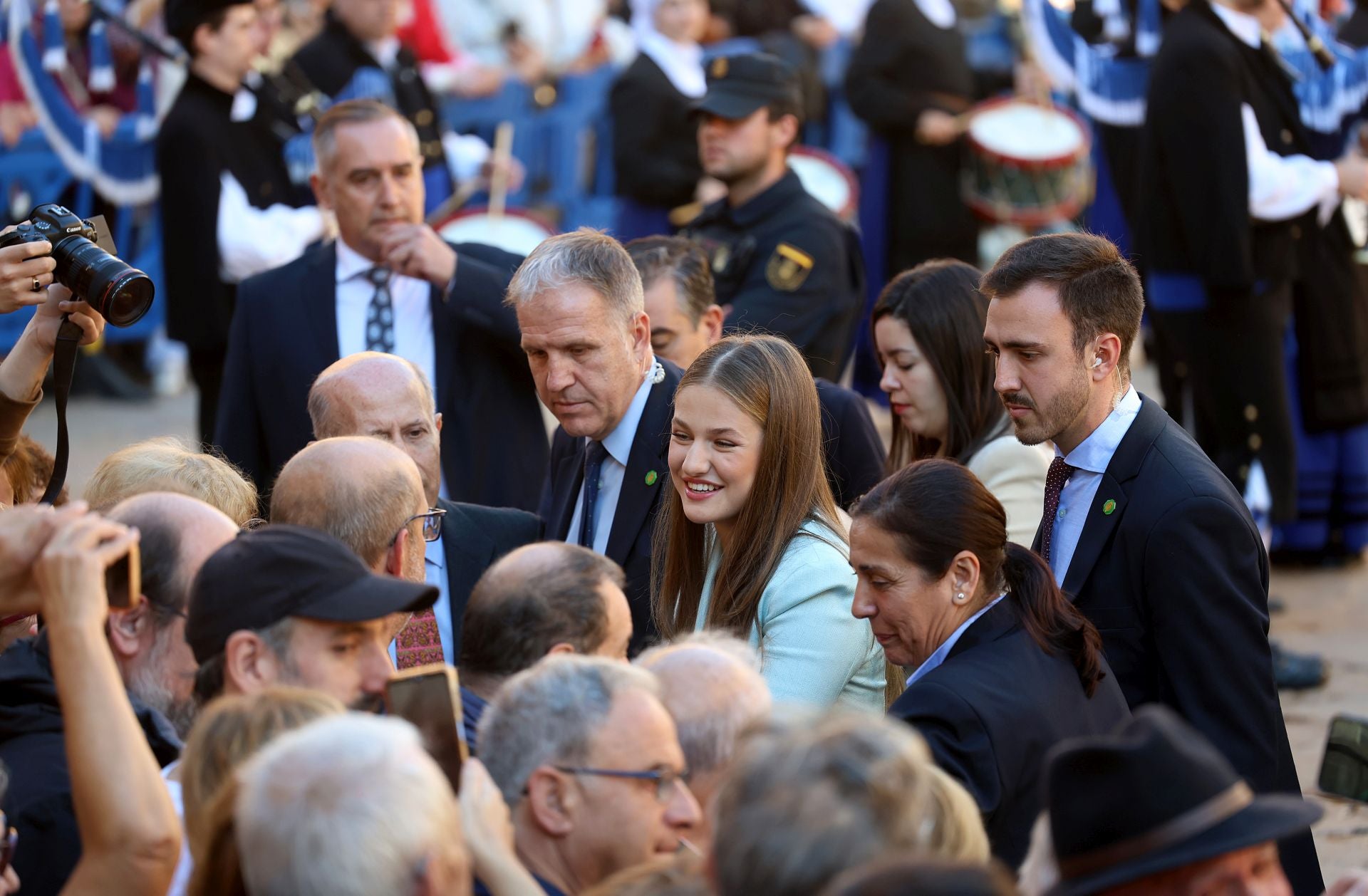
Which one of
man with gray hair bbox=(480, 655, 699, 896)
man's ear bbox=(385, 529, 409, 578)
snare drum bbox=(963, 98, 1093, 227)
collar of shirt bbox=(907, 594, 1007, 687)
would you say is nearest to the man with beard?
man's ear bbox=(385, 529, 409, 578)

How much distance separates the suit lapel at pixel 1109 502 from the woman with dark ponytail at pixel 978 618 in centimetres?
27

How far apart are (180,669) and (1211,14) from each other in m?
5.15

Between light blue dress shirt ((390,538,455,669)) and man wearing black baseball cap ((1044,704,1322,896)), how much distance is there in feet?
6.77

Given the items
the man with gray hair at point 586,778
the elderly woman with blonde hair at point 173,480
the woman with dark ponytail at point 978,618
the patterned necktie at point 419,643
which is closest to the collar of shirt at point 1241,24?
the woman with dark ponytail at point 978,618

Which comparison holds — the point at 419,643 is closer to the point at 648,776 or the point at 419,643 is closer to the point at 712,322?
the point at 648,776

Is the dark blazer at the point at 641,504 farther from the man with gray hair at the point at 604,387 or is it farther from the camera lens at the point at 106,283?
the camera lens at the point at 106,283

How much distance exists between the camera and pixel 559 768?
2631 millimetres

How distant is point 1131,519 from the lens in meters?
3.65

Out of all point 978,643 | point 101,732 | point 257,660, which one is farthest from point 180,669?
point 978,643

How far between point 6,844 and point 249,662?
465 mm

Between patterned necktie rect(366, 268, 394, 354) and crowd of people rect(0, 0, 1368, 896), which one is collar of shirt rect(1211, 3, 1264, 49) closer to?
crowd of people rect(0, 0, 1368, 896)

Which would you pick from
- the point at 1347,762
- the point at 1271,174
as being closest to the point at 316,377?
the point at 1347,762

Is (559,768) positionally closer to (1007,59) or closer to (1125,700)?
(1125,700)

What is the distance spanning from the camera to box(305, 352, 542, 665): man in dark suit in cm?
423
